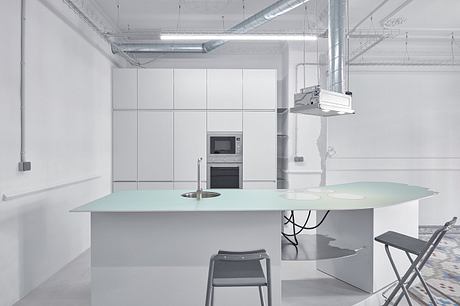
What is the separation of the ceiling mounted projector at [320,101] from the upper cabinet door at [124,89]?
291 centimetres

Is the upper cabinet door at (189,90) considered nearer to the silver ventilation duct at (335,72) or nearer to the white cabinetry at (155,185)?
the white cabinetry at (155,185)

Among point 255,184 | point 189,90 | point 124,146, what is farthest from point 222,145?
point 124,146

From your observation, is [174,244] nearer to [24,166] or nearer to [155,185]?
[24,166]

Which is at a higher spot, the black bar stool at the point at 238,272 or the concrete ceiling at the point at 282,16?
the concrete ceiling at the point at 282,16

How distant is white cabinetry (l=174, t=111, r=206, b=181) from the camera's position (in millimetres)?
4977

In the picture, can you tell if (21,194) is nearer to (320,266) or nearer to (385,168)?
(320,266)

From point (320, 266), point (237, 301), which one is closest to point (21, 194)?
point (237, 301)

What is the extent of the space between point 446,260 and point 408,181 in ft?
6.75

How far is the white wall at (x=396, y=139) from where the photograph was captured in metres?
5.74

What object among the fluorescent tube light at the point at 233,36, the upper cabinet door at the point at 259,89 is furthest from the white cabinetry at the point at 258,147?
the fluorescent tube light at the point at 233,36

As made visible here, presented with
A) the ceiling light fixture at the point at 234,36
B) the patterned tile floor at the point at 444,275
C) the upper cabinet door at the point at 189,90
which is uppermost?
the ceiling light fixture at the point at 234,36

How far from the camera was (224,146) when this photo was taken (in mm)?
5012

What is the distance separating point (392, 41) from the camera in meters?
5.47

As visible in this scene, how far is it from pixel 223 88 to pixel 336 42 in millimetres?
2095
